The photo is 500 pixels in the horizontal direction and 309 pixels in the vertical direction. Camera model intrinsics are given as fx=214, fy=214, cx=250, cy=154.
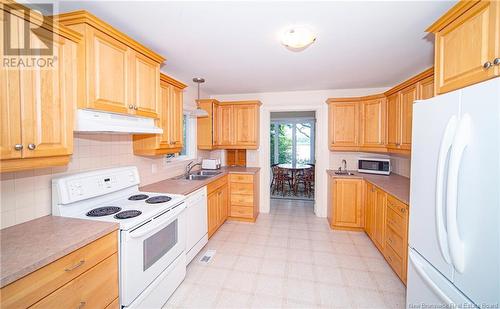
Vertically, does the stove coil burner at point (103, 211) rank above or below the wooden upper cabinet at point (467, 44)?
below

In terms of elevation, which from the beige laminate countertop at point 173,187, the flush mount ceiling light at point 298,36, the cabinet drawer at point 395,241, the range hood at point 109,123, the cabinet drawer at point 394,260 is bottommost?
the cabinet drawer at point 394,260

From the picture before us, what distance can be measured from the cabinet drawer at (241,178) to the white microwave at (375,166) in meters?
1.93

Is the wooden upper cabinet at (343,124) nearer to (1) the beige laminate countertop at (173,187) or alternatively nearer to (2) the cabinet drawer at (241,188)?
(2) the cabinet drawer at (241,188)

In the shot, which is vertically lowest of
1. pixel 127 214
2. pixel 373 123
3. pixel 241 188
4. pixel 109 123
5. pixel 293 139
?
pixel 241 188

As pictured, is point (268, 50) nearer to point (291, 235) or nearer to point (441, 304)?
point (441, 304)

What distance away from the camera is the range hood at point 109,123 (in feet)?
4.87

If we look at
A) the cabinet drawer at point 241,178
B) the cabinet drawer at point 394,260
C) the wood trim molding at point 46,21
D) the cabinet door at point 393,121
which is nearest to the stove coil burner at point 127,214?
the wood trim molding at point 46,21

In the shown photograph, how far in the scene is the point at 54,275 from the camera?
42.6 inches

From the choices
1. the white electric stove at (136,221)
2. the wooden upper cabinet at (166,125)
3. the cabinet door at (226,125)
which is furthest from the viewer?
the cabinet door at (226,125)

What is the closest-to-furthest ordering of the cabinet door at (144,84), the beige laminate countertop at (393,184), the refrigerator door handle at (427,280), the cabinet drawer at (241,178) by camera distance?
the refrigerator door handle at (427,280) → the cabinet door at (144,84) → the beige laminate countertop at (393,184) → the cabinet drawer at (241,178)

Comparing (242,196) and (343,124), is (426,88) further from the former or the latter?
(242,196)

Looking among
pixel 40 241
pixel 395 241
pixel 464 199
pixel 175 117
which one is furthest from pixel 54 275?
pixel 395 241

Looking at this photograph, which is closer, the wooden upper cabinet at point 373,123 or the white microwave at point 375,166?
the wooden upper cabinet at point 373,123

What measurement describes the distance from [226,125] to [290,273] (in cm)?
275
